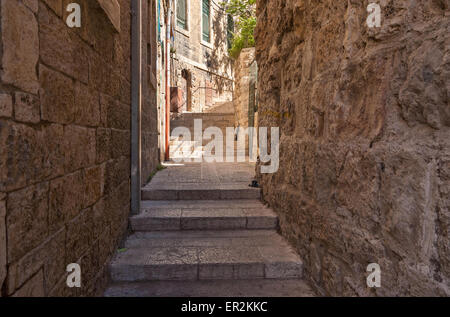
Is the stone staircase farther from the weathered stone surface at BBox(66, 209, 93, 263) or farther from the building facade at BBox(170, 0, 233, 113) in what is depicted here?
the building facade at BBox(170, 0, 233, 113)

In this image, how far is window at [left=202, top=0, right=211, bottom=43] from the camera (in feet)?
61.6

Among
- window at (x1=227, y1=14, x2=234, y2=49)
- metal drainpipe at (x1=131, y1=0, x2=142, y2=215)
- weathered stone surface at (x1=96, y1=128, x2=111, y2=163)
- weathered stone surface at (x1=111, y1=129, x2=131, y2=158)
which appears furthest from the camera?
window at (x1=227, y1=14, x2=234, y2=49)

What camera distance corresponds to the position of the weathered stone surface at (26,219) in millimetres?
1088

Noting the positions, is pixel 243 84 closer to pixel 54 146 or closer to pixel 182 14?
pixel 54 146

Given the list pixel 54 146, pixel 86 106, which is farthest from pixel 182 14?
pixel 54 146

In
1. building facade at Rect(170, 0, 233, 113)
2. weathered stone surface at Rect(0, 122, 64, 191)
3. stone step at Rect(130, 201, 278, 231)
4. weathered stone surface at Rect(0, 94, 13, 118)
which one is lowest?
stone step at Rect(130, 201, 278, 231)

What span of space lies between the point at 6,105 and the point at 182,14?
17.8 m

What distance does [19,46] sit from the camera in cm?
111

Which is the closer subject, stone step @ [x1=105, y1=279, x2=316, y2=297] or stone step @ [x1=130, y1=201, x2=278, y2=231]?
stone step @ [x1=105, y1=279, x2=316, y2=297]

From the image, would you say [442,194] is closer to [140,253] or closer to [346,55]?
[346,55]

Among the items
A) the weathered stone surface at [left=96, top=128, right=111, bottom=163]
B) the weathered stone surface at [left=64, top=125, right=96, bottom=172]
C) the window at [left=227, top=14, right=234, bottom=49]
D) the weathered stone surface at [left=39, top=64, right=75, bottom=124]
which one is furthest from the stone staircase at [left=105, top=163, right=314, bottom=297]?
the window at [left=227, top=14, right=234, bottom=49]

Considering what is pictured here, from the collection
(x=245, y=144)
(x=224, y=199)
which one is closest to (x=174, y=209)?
(x=224, y=199)

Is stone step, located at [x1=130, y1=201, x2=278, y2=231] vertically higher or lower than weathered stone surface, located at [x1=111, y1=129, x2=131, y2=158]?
lower
